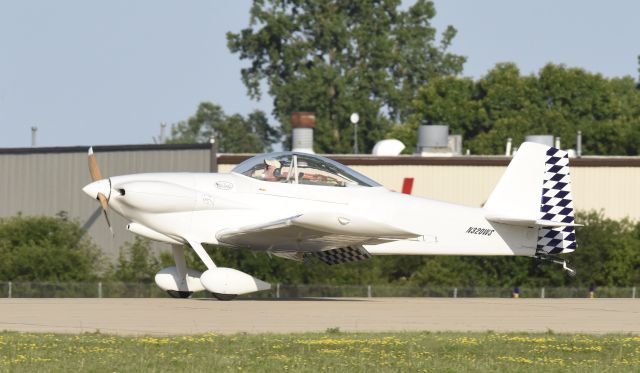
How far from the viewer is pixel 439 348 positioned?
14.1m

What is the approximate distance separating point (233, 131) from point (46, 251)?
6870 cm

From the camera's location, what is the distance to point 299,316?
1794 cm

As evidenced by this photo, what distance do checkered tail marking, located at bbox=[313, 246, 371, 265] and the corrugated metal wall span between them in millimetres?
14978

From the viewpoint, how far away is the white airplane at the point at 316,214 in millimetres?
20688

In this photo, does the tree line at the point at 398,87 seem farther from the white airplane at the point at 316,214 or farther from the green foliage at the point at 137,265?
the white airplane at the point at 316,214

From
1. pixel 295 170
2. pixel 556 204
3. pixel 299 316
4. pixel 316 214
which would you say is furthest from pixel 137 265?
pixel 299 316

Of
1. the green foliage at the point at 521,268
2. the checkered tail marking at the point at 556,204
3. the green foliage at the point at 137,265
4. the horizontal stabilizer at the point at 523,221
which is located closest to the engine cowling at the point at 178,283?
the horizontal stabilizer at the point at 523,221

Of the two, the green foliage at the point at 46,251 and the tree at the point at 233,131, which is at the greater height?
the tree at the point at 233,131

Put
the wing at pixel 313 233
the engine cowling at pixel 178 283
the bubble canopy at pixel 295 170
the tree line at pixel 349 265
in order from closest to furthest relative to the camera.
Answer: the wing at pixel 313 233, the bubble canopy at pixel 295 170, the engine cowling at pixel 178 283, the tree line at pixel 349 265

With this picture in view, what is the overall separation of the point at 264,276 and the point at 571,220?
13.0 meters

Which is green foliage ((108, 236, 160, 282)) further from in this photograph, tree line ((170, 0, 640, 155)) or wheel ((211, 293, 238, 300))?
tree line ((170, 0, 640, 155))

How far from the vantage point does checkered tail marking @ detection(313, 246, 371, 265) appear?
860 inches

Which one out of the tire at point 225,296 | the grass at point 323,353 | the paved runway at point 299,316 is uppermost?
the tire at point 225,296

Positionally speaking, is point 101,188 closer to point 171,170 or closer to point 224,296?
point 224,296
